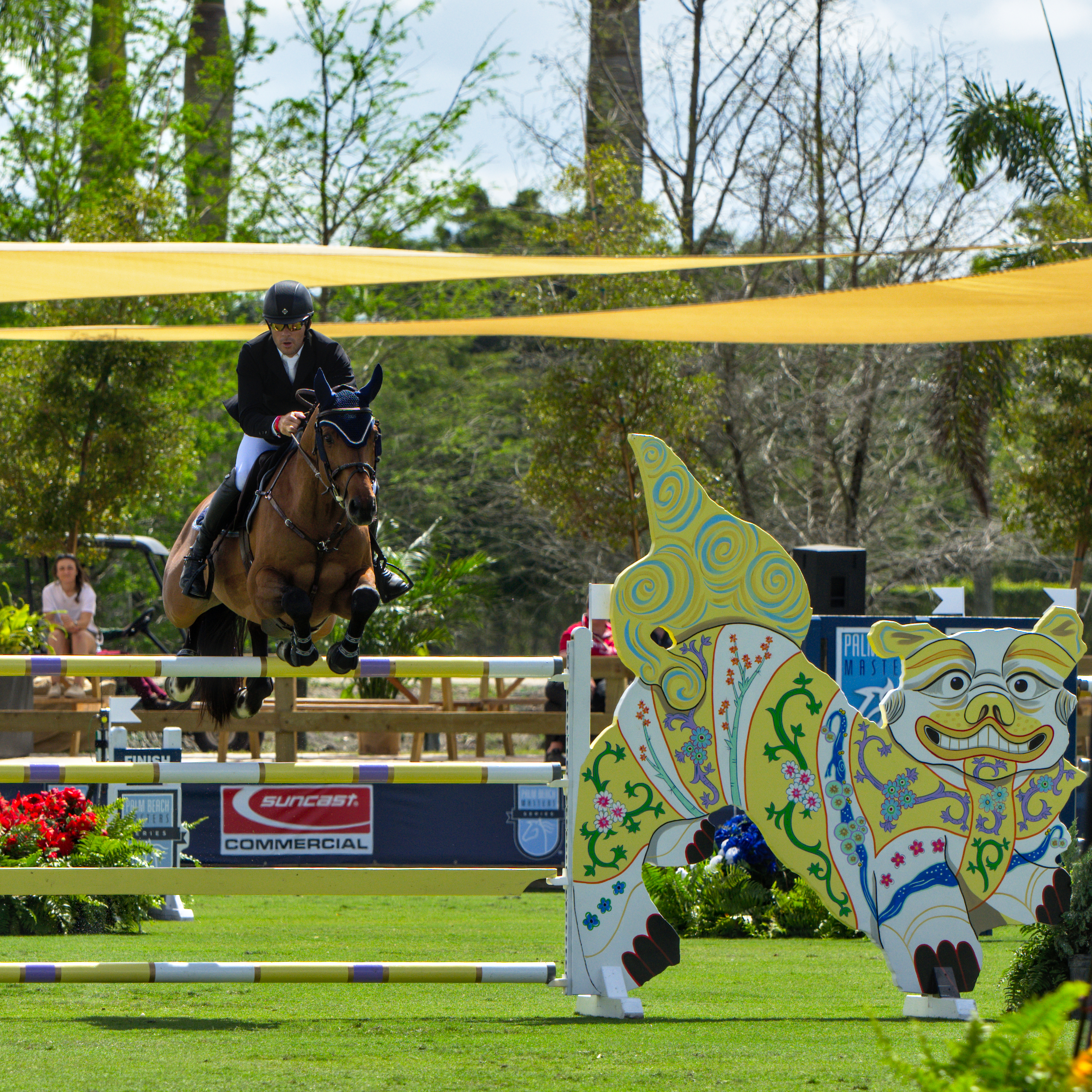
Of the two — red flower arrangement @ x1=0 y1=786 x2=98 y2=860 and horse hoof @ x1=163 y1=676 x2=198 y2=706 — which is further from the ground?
horse hoof @ x1=163 y1=676 x2=198 y2=706

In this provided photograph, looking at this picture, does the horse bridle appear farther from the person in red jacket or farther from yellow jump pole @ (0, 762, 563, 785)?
the person in red jacket

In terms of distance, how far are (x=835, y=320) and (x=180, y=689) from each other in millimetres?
4359

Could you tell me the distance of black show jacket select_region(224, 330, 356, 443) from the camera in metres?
5.23

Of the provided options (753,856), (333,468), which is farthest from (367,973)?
(753,856)

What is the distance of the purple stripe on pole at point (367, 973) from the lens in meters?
4.45

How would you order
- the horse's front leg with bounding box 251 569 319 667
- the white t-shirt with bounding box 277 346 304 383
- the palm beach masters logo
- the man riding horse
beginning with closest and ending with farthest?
the horse's front leg with bounding box 251 569 319 667 < the man riding horse < the white t-shirt with bounding box 277 346 304 383 < the palm beach masters logo

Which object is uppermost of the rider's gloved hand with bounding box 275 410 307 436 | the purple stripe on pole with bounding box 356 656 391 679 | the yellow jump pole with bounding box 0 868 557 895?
the rider's gloved hand with bounding box 275 410 307 436

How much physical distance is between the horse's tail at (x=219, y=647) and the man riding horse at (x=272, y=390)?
1.32 feet

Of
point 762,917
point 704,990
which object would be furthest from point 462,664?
point 762,917

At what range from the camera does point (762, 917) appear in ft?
22.8

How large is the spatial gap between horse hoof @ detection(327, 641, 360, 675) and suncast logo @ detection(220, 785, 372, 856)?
181 centimetres

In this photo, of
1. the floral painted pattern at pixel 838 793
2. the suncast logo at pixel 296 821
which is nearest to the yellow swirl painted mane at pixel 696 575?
the floral painted pattern at pixel 838 793

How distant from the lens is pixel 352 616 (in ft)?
15.5

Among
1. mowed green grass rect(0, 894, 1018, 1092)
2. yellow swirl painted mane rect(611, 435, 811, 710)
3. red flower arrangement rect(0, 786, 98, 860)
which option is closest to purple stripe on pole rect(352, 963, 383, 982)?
mowed green grass rect(0, 894, 1018, 1092)
